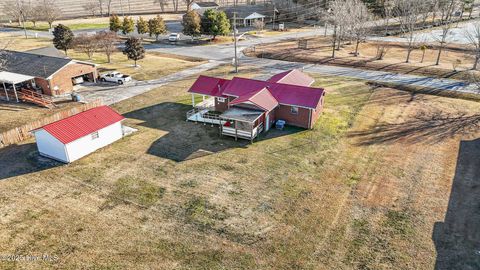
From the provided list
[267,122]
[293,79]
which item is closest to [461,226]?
[267,122]

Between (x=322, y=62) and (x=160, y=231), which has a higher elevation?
(x=322, y=62)

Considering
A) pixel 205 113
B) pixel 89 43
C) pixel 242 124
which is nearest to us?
pixel 242 124

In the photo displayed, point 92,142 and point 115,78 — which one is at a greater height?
point 115,78

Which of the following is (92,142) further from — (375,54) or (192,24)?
(375,54)

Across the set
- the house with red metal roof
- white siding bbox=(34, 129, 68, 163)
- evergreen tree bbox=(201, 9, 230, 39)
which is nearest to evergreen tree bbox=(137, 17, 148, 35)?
evergreen tree bbox=(201, 9, 230, 39)

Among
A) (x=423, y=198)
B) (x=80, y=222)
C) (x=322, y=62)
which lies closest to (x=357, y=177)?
(x=423, y=198)

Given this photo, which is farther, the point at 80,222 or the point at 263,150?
the point at 263,150

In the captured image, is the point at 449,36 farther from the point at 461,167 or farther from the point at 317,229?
the point at 317,229
